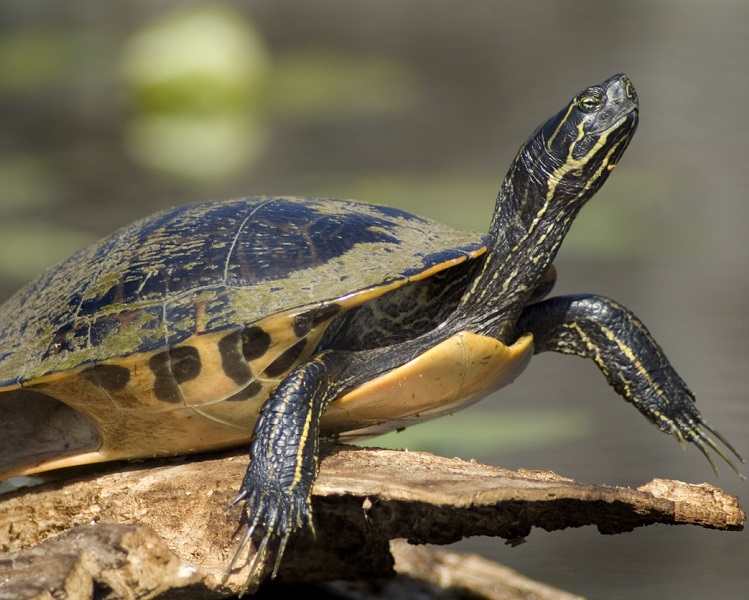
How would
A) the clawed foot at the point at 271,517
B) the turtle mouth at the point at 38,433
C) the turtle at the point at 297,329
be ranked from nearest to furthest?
the clawed foot at the point at 271,517
the turtle at the point at 297,329
the turtle mouth at the point at 38,433

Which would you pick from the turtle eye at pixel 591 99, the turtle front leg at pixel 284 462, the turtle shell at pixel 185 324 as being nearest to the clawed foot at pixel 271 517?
the turtle front leg at pixel 284 462

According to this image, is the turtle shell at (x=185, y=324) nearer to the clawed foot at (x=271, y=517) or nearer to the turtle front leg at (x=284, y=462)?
the turtle front leg at (x=284, y=462)

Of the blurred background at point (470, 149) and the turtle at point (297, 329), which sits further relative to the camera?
the blurred background at point (470, 149)

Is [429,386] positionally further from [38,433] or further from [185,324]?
[38,433]

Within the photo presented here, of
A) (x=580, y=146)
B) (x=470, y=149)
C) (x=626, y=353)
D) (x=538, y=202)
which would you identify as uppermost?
(x=470, y=149)

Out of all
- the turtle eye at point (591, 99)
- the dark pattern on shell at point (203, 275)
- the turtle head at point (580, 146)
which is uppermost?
the turtle eye at point (591, 99)

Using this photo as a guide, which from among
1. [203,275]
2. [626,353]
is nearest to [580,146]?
[626,353]
